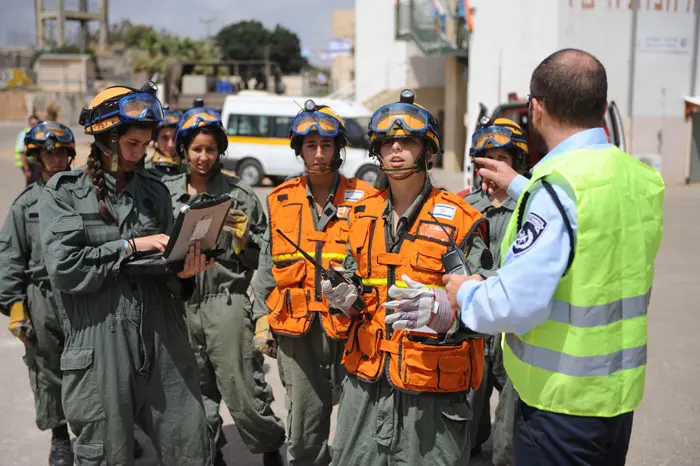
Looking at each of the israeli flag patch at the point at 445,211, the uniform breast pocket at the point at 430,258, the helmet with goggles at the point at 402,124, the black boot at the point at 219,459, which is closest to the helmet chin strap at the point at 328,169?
the helmet with goggles at the point at 402,124

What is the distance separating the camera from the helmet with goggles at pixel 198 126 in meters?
5.05

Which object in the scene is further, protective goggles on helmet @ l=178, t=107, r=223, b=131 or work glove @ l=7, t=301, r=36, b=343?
protective goggles on helmet @ l=178, t=107, r=223, b=131

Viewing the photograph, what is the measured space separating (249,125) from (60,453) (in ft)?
56.3

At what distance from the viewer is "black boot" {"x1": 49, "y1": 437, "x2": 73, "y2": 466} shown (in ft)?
16.8

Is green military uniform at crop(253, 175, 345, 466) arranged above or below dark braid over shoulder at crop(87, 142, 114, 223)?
below

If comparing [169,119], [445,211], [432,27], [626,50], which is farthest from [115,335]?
[432,27]

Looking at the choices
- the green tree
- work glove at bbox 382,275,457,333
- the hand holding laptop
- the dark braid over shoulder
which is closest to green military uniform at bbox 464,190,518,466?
work glove at bbox 382,275,457,333

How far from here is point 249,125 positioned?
2170 centimetres

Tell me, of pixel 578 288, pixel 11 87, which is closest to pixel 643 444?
pixel 578 288

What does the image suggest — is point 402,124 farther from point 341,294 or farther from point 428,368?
point 428,368

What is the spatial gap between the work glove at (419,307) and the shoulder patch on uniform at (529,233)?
497mm

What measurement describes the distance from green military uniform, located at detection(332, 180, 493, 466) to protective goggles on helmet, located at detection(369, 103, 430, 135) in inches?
12.8

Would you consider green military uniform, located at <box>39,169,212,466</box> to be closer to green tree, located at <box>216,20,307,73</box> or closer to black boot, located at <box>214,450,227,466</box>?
black boot, located at <box>214,450,227,466</box>

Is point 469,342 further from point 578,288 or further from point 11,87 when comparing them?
point 11,87
